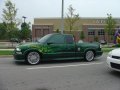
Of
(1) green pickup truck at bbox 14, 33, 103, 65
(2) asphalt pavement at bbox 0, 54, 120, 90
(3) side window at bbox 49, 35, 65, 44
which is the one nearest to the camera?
(2) asphalt pavement at bbox 0, 54, 120, 90

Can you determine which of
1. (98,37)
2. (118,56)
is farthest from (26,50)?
(98,37)

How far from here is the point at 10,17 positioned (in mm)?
37438

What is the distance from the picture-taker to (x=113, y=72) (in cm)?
986

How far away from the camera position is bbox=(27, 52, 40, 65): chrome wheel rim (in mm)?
11828

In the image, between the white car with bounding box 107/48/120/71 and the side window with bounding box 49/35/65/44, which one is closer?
the white car with bounding box 107/48/120/71

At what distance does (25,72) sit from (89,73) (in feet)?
7.92

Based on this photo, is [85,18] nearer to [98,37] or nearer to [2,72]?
[98,37]

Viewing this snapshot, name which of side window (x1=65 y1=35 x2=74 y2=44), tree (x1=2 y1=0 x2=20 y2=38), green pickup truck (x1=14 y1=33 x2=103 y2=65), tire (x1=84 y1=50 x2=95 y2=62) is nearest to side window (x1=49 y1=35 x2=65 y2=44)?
green pickup truck (x1=14 y1=33 x2=103 y2=65)

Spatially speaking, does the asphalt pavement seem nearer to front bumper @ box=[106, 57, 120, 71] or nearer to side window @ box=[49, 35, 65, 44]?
front bumper @ box=[106, 57, 120, 71]

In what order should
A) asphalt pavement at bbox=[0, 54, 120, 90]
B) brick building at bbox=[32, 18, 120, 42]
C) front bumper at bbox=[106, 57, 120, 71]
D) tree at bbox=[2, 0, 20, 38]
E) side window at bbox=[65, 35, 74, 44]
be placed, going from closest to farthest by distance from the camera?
asphalt pavement at bbox=[0, 54, 120, 90], front bumper at bbox=[106, 57, 120, 71], side window at bbox=[65, 35, 74, 44], tree at bbox=[2, 0, 20, 38], brick building at bbox=[32, 18, 120, 42]

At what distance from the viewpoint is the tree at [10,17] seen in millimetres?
37144

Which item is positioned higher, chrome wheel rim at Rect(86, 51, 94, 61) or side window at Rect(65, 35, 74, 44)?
side window at Rect(65, 35, 74, 44)

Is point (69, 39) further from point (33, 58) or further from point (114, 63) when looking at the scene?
point (114, 63)

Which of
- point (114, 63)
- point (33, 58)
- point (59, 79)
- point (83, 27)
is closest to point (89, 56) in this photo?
point (33, 58)
